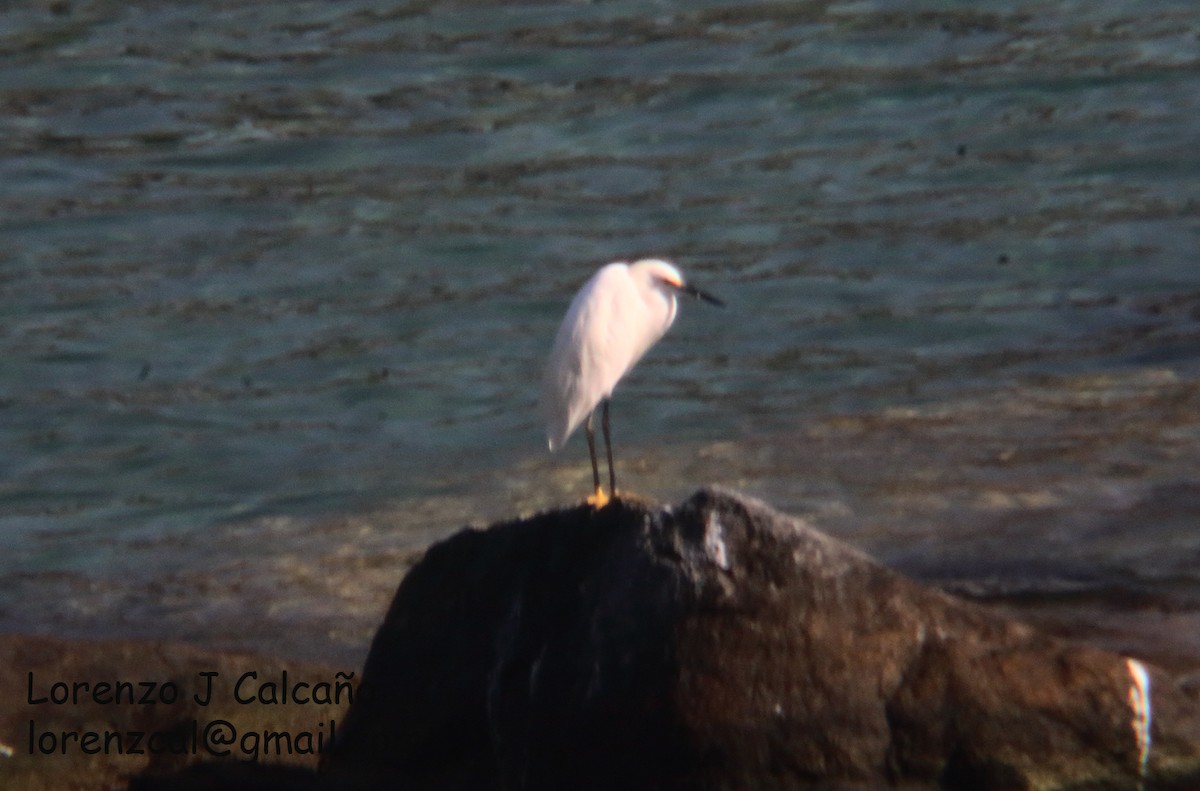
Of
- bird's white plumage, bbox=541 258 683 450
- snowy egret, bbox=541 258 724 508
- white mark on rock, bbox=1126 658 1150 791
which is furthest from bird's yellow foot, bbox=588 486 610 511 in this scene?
white mark on rock, bbox=1126 658 1150 791

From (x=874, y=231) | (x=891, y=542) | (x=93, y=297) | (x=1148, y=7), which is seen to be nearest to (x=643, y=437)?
(x=891, y=542)

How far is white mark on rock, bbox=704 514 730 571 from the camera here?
4.75 m

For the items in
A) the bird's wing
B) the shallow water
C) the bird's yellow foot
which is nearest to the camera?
the bird's yellow foot

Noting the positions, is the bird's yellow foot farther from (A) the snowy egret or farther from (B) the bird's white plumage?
(B) the bird's white plumage

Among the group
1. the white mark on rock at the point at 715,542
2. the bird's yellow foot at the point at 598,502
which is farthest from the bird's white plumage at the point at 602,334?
the white mark on rock at the point at 715,542

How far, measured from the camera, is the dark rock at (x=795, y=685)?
15.4ft

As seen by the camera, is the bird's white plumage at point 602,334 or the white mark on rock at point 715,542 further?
the bird's white plumage at point 602,334

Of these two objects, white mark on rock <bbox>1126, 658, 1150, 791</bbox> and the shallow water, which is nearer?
white mark on rock <bbox>1126, 658, 1150, 791</bbox>

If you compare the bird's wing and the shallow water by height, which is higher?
the bird's wing

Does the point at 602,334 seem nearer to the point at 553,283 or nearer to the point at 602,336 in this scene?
the point at 602,336

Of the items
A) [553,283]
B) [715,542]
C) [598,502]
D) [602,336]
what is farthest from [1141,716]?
[553,283]

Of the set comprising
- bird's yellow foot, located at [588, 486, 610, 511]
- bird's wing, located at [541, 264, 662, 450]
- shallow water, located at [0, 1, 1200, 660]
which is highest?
bird's wing, located at [541, 264, 662, 450]

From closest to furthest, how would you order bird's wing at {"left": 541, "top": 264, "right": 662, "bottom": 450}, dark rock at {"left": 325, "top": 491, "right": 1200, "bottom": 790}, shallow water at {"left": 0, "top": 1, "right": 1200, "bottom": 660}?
dark rock at {"left": 325, "top": 491, "right": 1200, "bottom": 790}
bird's wing at {"left": 541, "top": 264, "right": 662, "bottom": 450}
shallow water at {"left": 0, "top": 1, "right": 1200, "bottom": 660}

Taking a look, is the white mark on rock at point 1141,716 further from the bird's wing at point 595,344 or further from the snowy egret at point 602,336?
the bird's wing at point 595,344
